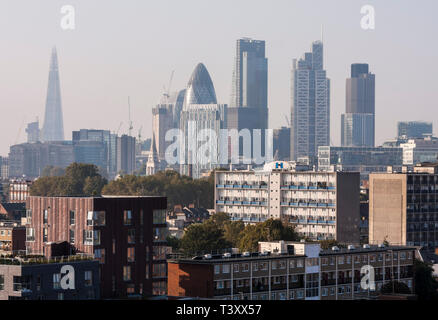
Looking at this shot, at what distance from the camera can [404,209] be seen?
120 meters

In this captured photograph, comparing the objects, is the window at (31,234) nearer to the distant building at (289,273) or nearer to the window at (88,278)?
the distant building at (289,273)

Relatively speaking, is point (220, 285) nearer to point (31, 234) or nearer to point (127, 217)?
point (127, 217)

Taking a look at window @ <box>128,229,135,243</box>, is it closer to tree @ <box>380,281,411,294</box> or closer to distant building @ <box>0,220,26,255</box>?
tree @ <box>380,281,411,294</box>

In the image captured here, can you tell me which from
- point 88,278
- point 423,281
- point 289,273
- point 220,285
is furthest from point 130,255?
point 423,281

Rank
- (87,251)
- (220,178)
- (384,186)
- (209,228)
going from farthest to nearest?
(220,178)
(384,186)
(209,228)
(87,251)

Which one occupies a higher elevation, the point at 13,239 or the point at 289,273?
the point at 13,239

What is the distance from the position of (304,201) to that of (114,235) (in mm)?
80378

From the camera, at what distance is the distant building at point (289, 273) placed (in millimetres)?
55531

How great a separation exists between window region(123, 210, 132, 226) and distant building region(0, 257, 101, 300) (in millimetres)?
7250

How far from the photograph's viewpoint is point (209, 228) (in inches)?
3787

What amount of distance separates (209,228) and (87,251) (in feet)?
138

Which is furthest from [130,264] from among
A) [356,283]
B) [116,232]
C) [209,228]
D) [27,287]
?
[209,228]

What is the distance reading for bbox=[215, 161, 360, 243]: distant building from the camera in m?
129
